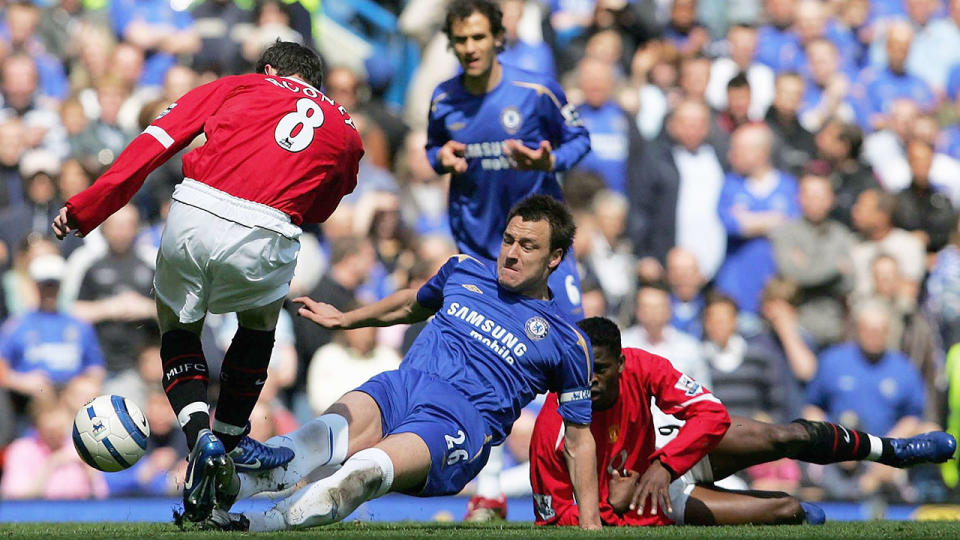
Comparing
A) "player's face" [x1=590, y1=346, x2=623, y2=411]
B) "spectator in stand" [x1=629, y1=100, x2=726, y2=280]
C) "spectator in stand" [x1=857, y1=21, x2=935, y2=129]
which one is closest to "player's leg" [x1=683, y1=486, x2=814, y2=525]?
"player's face" [x1=590, y1=346, x2=623, y2=411]

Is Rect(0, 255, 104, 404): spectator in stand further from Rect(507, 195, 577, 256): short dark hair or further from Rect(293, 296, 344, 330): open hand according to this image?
Rect(507, 195, 577, 256): short dark hair

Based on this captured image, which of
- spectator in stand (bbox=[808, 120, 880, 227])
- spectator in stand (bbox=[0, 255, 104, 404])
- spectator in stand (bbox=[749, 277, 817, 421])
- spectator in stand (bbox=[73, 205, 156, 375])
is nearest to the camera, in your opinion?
spectator in stand (bbox=[0, 255, 104, 404])

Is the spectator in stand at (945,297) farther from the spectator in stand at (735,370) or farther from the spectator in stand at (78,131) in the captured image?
the spectator in stand at (78,131)

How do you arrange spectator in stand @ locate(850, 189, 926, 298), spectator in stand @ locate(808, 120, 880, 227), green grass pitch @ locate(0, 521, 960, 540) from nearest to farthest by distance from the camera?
green grass pitch @ locate(0, 521, 960, 540) < spectator in stand @ locate(850, 189, 926, 298) < spectator in stand @ locate(808, 120, 880, 227)

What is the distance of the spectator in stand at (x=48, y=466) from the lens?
11211 mm

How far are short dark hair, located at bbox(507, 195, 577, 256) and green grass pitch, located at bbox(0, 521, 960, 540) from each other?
1553 mm

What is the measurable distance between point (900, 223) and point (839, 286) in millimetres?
1252

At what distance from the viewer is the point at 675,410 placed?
8.27 meters

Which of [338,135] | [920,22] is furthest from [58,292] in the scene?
[920,22]

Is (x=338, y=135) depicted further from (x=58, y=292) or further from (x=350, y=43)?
(x=350, y=43)

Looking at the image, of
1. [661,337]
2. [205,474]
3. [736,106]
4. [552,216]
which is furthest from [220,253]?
[736,106]

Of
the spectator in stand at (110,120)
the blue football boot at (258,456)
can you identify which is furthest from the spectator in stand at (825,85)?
the blue football boot at (258,456)

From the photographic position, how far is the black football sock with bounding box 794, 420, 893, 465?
8617 mm

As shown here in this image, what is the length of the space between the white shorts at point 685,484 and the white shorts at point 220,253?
8.84 feet
